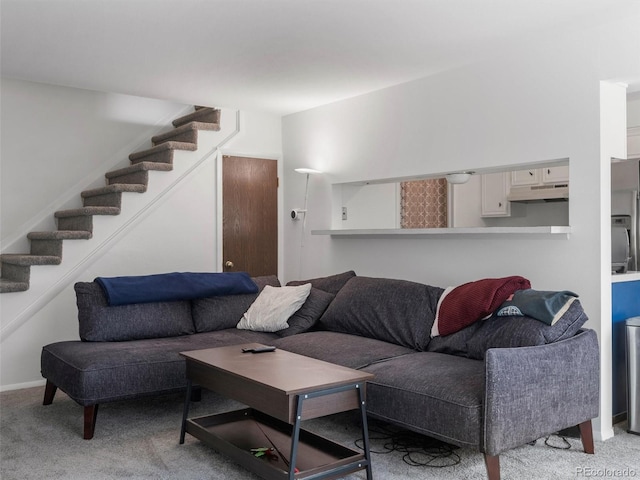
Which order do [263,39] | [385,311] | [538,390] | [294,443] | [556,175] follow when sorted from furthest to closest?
[556,175] → [385,311] → [263,39] → [538,390] → [294,443]

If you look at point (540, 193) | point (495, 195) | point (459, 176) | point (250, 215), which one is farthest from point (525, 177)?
point (250, 215)

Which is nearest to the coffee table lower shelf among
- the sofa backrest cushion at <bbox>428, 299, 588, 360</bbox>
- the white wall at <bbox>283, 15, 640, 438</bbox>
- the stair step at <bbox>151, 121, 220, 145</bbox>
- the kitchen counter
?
the sofa backrest cushion at <bbox>428, 299, 588, 360</bbox>

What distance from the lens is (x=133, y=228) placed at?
205 inches

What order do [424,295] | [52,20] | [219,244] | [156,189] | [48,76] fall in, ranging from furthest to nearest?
[219,244], [156,189], [48,76], [424,295], [52,20]

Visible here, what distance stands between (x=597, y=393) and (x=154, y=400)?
278 cm

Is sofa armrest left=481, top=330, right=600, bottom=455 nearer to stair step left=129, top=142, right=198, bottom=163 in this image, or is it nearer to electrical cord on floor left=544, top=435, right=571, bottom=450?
electrical cord on floor left=544, top=435, right=571, bottom=450

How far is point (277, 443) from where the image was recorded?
9.79ft

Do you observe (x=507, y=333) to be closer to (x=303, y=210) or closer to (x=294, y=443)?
(x=294, y=443)

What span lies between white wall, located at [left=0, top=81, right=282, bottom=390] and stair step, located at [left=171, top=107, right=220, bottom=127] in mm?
192

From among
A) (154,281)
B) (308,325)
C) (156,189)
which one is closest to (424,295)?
(308,325)

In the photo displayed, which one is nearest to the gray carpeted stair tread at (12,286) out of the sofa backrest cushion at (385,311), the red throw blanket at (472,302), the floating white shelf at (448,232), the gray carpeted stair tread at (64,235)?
the gray carpeted stair tread at (64,235)

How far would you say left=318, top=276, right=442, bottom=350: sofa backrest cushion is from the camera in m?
3.80

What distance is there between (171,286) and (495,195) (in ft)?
11.5

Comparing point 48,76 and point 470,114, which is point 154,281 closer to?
point 48,76
